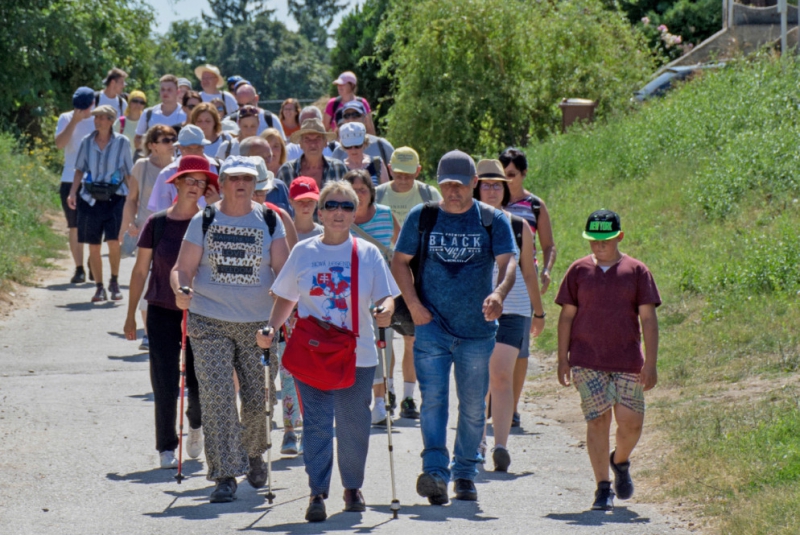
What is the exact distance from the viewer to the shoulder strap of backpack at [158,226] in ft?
26.0

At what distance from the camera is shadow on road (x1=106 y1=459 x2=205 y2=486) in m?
7.76

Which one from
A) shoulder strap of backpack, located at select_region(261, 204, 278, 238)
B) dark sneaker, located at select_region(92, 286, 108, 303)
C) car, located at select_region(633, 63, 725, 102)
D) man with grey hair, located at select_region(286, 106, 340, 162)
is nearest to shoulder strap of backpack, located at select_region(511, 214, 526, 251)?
shoulder strap of backpack, located at select_region(261, 204, 278, 238)

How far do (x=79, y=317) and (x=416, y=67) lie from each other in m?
11.7

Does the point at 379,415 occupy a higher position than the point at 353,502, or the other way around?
the point at 379,415

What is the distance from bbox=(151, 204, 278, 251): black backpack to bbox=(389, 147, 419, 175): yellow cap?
2.29 metres

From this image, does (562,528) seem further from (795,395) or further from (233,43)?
(233,43)

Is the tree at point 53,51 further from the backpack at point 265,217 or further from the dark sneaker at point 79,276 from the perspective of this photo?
the backpack at point 265,217

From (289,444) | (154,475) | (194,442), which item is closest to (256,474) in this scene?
(154,475)

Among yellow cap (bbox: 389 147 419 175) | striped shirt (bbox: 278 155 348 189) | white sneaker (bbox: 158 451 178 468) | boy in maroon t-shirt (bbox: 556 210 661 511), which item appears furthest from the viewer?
striped shirt (bbox: 278 155 348 189)

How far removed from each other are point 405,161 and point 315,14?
11201 cm

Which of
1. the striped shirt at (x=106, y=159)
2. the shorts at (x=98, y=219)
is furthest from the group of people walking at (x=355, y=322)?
the shorts at (x=98, y=219)

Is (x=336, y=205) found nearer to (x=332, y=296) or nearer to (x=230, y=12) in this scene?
(x=332, y=296)

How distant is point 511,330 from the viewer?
27.6 feet

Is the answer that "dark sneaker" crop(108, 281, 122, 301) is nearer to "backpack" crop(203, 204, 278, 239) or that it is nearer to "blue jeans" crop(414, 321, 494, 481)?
"backpack" crop(203, 204, 278, 239)
